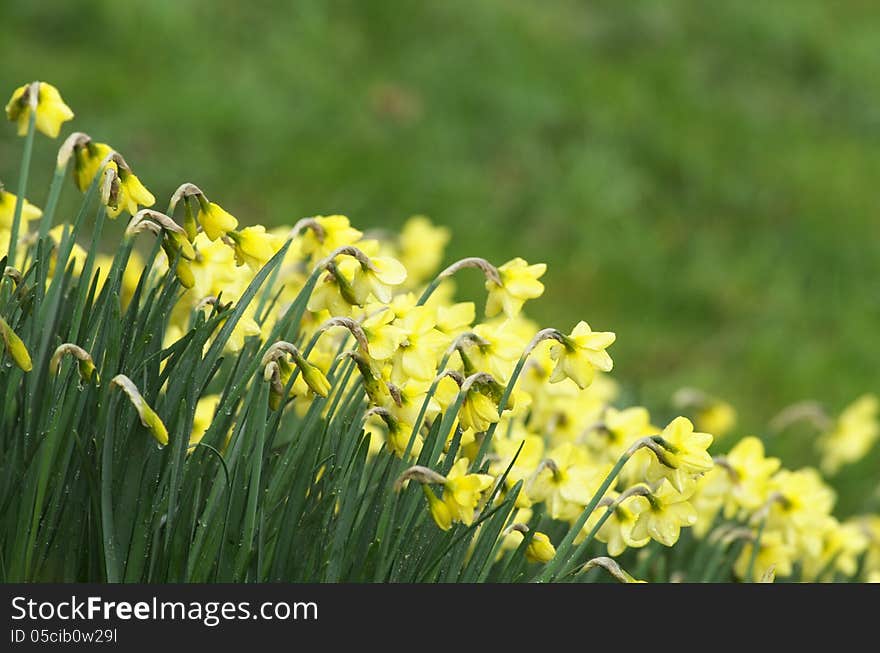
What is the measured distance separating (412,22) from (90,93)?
5.61 feet

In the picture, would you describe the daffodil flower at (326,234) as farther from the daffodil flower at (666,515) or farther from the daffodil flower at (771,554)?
the daffodil flower at (771,554)

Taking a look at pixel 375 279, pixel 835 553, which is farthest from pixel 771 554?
pixel 375 279

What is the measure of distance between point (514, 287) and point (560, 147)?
3753mm

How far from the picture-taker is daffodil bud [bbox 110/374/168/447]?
157cm

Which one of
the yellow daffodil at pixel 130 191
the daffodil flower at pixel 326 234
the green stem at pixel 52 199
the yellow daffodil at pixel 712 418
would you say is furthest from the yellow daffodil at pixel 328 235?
the yellow daffodil at pixel 712 418

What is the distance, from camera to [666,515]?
1884 millimetres

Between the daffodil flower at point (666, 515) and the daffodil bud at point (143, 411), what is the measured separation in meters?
0.74

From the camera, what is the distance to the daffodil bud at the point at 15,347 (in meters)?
1.62

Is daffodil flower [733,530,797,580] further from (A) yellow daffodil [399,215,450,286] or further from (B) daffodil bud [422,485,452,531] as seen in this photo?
(A) yellow daffodil [399,215,450,286]

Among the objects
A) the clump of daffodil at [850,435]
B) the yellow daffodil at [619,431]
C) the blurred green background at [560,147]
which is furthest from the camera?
the blurred green background at [560,147]

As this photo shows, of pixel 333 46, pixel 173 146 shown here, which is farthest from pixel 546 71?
pixel 173 146

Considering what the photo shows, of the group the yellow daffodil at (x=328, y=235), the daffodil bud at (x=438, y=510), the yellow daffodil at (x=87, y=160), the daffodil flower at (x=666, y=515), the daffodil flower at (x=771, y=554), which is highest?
the yellow daffodil at (x=87, y=160)

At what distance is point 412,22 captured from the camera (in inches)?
236

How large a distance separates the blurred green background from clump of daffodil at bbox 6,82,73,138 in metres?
2.38
